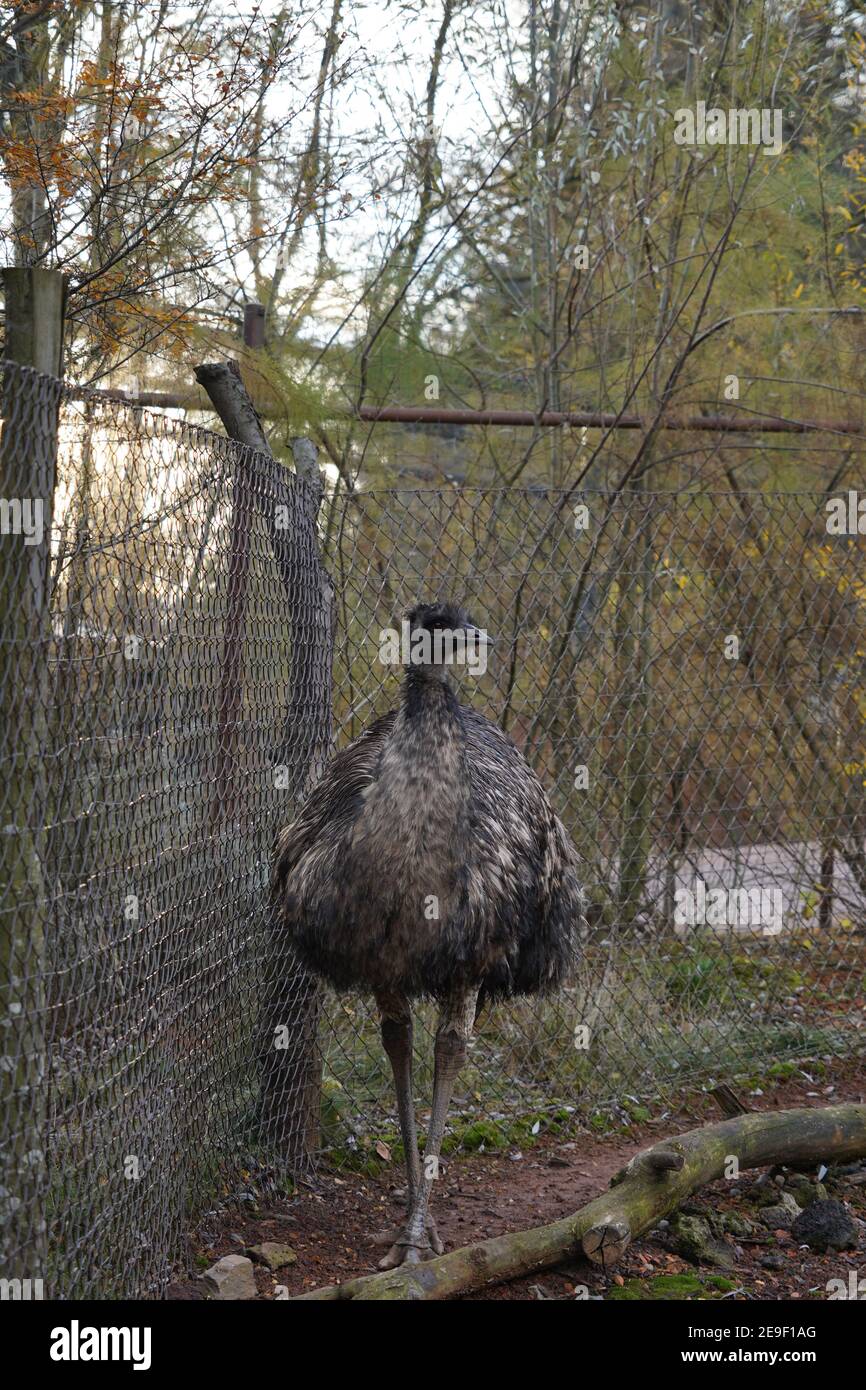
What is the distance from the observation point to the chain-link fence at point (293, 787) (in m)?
3.12

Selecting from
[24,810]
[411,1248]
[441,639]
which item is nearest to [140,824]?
[24,810]

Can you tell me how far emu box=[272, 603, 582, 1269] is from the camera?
4.02 metres

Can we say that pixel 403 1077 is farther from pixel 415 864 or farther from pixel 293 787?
pixel 293 787

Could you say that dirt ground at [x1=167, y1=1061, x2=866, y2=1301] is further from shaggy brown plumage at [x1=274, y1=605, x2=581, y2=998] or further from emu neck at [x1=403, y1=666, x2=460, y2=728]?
emu neck at [x1=403, y1=666, x2=460, y2=728]

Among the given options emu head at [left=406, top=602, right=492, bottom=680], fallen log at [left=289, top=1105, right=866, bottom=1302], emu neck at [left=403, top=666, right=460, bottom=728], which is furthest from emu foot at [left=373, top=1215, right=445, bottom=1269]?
emu head at [left=406, top=602, right=492, bottom=680]

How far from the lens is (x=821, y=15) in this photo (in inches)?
281

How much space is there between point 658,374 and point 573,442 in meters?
0.65

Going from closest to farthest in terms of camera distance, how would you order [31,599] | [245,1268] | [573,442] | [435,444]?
[31,599] < [245,1268] < [573,442] < [435,444]

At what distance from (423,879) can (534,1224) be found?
4.53 feet

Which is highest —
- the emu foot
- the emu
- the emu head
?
the emu head

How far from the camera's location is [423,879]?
4.00 metres
